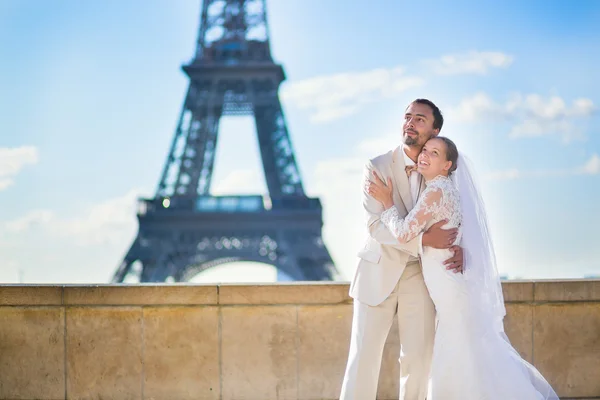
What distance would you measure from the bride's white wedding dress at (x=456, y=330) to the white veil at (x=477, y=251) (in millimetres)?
14

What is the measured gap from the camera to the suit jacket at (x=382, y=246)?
3514 mm

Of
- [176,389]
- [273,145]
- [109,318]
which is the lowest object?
[176,389]

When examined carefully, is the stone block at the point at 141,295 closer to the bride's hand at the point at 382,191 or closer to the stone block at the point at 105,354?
the stone block at the point at 105,354

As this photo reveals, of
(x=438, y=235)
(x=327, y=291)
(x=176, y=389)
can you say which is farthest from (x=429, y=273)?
(x=176, y=389)

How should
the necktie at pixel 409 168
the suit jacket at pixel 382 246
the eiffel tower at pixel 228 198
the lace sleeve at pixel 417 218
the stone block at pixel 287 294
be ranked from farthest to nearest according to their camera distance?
the eiffel tower at pixel 228 198
the stone block at pixel 287 294
the necktie at pixel 409 168
the suit jacket at pixel 382 246
the lace sleeve at pixel 417 218

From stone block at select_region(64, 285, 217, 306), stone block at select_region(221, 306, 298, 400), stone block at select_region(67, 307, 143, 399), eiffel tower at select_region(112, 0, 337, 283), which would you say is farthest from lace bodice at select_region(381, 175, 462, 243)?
eiffel tower at select_region(112, 0, 337, 283)

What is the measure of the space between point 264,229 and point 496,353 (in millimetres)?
27492

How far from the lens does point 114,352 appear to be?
16.9ft

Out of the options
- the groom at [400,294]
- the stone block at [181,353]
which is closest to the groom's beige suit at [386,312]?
the groom at [400,294]

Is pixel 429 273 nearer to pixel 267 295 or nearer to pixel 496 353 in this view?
pixel 496 353

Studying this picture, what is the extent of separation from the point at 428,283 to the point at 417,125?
2.38 ft

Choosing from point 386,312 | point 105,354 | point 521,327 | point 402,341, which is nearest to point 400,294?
point 386,312

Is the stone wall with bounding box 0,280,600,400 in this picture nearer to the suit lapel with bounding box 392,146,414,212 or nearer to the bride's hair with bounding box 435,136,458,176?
the suit lapel with bounding box 392,146,414,212

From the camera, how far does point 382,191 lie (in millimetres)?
3584
